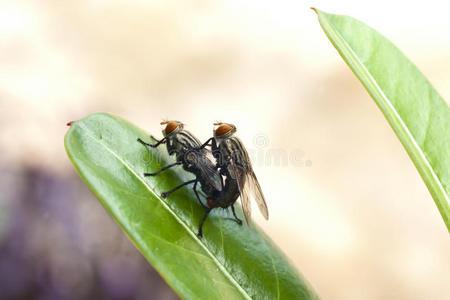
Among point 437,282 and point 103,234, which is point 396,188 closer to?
point 437,282

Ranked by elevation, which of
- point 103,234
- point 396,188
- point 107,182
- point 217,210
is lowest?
point 396,188

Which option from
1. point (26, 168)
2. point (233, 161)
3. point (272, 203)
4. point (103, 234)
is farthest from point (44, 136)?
point (233, 161)

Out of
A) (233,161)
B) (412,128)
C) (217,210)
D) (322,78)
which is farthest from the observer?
(322,78)

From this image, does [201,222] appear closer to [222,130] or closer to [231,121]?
[222,130]

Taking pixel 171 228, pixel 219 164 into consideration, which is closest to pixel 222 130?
pixel 219 164

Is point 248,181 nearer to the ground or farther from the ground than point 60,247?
farther from the ground

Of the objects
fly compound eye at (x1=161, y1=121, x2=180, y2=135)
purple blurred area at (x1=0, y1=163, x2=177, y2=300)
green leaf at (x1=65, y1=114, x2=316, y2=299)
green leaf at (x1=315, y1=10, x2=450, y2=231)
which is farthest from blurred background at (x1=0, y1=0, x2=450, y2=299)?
green leaf at (x1=315, y1=10, x2=450, y2=231)

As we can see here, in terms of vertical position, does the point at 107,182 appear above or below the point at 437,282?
above
